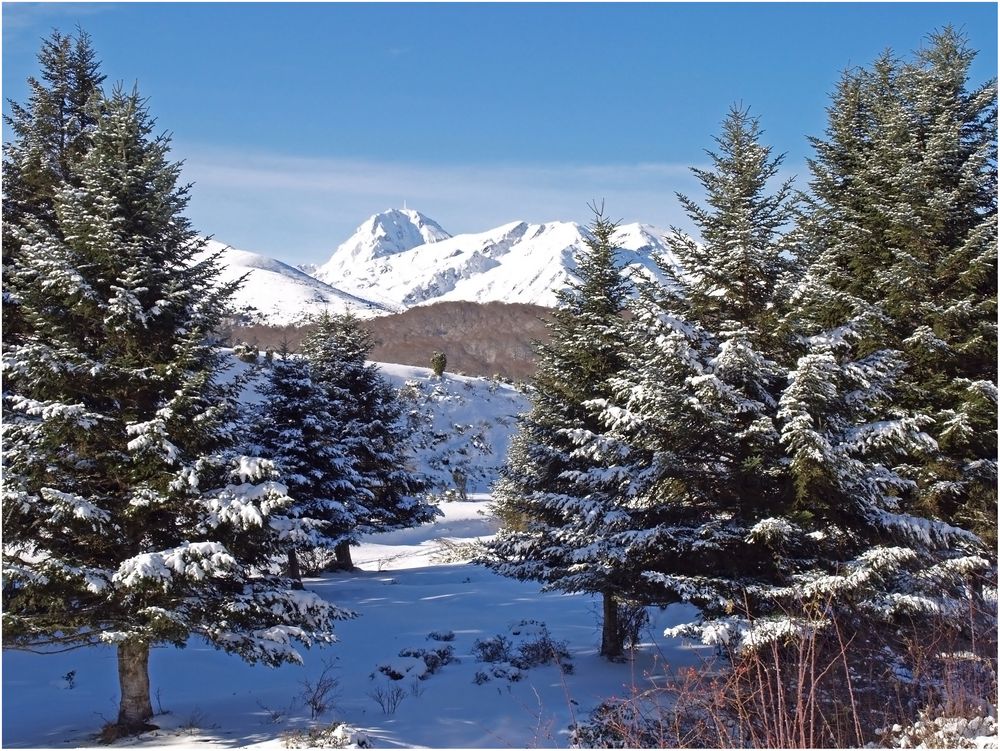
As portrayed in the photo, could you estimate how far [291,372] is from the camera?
17656 millimetres

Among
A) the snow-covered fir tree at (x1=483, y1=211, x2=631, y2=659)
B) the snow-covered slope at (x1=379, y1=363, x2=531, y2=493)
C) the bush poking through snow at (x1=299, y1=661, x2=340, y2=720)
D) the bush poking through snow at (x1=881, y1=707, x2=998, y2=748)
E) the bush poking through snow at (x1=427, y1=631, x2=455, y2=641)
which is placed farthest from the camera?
the snow-covered slope at (x1=379, y1=363, x2=531, y2=493)

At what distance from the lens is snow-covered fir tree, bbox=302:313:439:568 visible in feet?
61.9

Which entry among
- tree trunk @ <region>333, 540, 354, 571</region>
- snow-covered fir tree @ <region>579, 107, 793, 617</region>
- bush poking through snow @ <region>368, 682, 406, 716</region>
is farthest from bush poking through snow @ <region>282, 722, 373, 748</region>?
tree trunk @ <region>333, 540, 354, 571</region>

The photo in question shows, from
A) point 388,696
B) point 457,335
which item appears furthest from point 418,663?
point 457,335

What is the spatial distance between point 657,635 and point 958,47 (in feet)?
42.8

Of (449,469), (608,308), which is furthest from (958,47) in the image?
(449,469)

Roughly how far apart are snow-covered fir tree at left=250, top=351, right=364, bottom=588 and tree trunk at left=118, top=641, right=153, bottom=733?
8.09m

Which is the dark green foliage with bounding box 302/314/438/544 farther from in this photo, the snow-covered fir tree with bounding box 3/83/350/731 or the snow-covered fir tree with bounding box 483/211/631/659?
the snow-covered fir tree with bounding box 3/83/350/731

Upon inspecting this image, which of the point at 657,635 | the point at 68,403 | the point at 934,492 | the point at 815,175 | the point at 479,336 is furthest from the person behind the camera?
the point at 479,336

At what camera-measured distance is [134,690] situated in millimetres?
8484

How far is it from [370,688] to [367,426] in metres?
9.35

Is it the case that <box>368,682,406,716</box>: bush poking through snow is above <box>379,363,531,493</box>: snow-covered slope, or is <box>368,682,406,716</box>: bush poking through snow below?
below

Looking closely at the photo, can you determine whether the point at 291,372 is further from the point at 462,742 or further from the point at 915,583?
the point at 915,583

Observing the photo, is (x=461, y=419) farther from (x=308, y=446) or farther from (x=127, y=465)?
(x=127, y=465)
